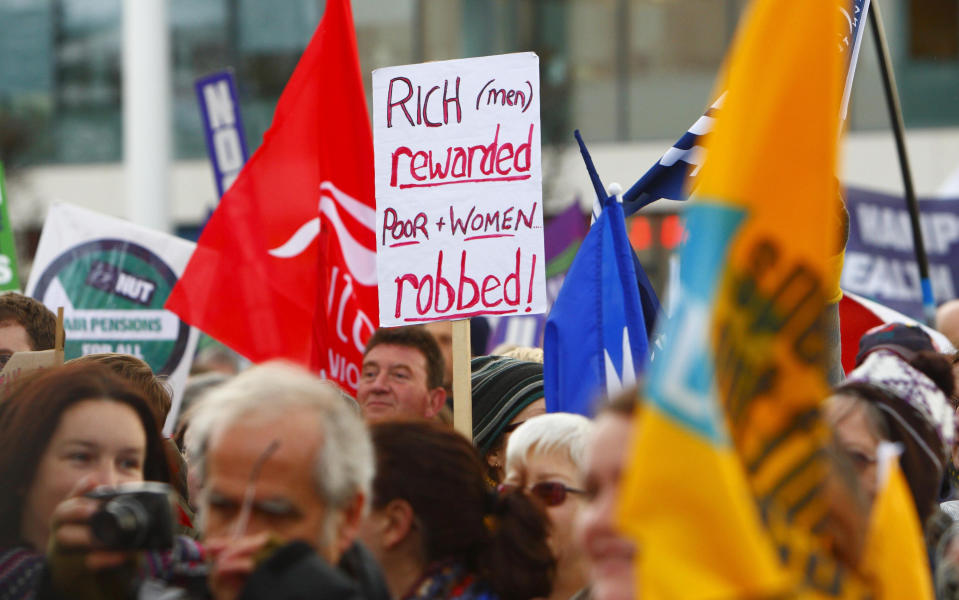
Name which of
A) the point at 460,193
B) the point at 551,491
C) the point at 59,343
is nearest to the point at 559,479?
the point at 551,491

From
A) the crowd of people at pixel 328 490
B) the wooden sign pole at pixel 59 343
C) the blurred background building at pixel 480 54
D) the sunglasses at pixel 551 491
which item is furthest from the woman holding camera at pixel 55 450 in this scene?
the blurred background building at pixel 480 54

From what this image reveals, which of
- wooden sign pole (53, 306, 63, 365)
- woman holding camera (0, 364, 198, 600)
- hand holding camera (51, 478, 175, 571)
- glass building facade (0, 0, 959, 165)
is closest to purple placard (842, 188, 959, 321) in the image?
wooden sign pole (53, 306, 63, 365)

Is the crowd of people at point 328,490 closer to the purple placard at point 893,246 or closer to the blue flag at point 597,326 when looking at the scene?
the blue flag at point 597,326

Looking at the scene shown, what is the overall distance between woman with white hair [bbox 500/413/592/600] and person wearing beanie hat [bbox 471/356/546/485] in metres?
0.82

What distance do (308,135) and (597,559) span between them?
3.65 metres

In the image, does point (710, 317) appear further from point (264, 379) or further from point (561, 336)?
point (561, 336)

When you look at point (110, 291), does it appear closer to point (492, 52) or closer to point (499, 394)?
point (499, 394)

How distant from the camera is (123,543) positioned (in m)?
2.16

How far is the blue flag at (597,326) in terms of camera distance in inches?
166

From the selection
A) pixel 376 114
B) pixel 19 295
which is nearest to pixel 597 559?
pixel 376 114

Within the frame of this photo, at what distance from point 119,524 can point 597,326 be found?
7.83 ft

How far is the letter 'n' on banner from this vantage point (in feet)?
14.4

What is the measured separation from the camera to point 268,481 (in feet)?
7.08

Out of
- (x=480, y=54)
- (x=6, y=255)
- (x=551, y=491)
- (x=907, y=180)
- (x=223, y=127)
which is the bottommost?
(x=551, y=491)
